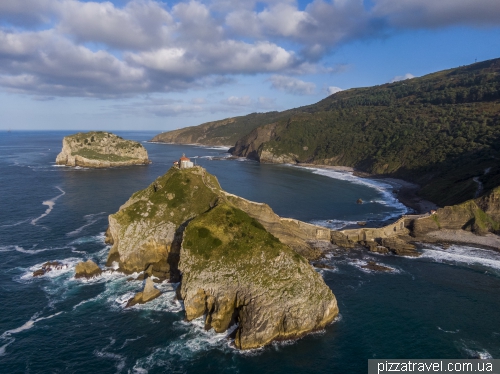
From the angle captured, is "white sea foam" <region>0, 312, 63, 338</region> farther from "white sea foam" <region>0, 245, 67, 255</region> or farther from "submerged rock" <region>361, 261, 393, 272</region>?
"submerged rock" <region>361, 261, 393, 272</region>

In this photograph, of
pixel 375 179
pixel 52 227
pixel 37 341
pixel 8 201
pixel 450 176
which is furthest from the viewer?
pixel 375 179

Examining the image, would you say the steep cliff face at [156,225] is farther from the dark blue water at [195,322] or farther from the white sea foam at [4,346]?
the white sea foam at [4,346]

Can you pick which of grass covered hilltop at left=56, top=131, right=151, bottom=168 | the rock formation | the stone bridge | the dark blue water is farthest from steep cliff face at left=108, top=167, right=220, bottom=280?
grass covered hilltop at left=56, top=131, right=151, bottom=168

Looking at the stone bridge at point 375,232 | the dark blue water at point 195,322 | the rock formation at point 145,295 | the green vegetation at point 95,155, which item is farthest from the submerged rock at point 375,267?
the green vegetation at point 95,155

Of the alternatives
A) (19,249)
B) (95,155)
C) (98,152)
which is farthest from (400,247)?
(98,152)

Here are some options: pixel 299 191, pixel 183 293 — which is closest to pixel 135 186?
pixel 299 191

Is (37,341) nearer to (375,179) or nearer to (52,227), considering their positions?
(52,227)

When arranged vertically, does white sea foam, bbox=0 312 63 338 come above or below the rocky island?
below

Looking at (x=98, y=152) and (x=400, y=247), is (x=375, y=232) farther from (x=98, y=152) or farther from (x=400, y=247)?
(x=98, y=152)
